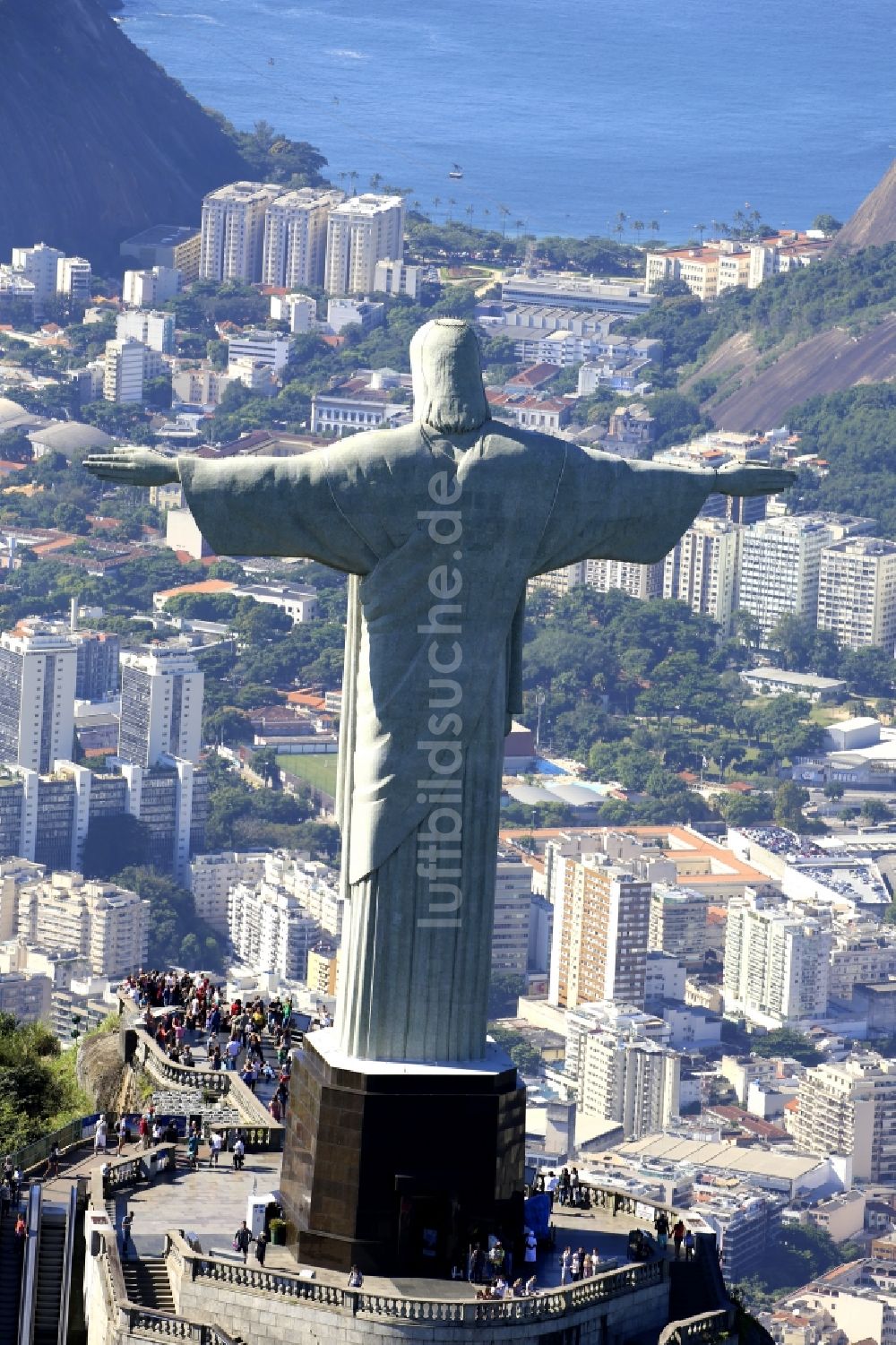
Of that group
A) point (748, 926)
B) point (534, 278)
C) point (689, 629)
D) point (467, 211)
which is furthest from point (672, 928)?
point (467, 211)

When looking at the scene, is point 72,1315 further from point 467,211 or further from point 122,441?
point 467,211

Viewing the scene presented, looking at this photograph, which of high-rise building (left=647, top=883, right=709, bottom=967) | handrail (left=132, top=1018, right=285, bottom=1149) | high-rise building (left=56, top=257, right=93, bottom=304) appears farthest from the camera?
high-rise building (left=56, top=257, right=93, bottom=304)

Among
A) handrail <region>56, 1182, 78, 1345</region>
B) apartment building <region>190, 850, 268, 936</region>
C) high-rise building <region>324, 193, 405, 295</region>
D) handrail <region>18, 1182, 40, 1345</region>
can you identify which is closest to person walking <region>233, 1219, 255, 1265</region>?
handrail <region>56, 1182, 78, 1345</region>

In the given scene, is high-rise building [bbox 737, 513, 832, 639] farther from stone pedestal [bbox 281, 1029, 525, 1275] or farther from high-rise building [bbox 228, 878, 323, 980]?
stone pedestal [bbox 281, 1029, 525, 1275]

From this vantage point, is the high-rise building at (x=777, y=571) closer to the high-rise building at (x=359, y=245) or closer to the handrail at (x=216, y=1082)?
the high-rise building at (x=359, y=245)

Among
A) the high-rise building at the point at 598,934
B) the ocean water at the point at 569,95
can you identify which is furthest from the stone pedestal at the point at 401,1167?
the ocean water at the point at 569,95

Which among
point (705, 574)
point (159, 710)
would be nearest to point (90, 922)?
point (159, 710)
